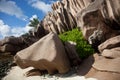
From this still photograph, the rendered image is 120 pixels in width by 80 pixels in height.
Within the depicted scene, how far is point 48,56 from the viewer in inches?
443

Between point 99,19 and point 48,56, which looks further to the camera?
point 99,19

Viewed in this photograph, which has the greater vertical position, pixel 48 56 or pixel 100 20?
pixel 100 20

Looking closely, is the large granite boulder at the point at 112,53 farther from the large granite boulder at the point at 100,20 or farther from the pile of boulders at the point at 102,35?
the large granite boulder at the point at 100,20

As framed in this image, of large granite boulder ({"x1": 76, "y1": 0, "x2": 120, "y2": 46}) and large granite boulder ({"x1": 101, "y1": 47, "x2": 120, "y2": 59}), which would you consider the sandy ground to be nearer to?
large granite boulder ({"x1": 101, "y1": 47, "x2": 120, "y2": 59})

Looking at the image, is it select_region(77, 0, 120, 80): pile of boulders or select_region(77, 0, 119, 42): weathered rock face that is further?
select_region(77, 0, 119, 42): weathered rock face

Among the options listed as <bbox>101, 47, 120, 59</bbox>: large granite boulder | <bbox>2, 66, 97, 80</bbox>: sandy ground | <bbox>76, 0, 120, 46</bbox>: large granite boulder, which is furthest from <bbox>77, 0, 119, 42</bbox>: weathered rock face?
<bbox>2, 66, 97, 80</bbox>: sandy ground

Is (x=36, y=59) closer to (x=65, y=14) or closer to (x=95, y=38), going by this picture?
(x=95, y=38)

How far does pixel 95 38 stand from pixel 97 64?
89.3 inches

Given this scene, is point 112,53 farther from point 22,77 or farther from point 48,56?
point 22,77

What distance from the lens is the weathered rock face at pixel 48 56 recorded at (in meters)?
11.2

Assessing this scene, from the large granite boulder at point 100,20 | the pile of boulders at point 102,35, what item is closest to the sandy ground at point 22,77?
the pile of boulders at point 102,35

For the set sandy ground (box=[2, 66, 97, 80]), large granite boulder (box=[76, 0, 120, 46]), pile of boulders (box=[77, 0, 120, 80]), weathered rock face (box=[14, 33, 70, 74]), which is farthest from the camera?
large granite boulder (box=[76, 0, 120, 46])

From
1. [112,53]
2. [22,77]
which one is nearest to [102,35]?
[112,53]

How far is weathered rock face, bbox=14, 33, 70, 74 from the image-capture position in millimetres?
11250
